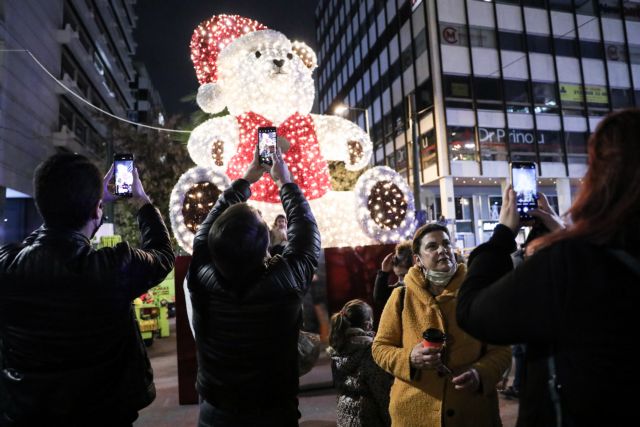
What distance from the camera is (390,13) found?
27.8 meters

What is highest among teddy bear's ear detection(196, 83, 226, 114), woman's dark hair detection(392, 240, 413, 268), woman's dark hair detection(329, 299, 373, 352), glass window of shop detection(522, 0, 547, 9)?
glass window of shop detection(522, 0, 547, 9)

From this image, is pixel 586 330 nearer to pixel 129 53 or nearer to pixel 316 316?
pixel 316 316

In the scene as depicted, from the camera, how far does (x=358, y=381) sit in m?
2.72

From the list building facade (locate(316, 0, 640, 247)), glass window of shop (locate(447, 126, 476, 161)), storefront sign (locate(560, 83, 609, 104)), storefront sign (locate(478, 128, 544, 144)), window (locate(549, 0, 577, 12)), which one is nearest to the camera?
glass window of shop (locate(447, 126, 476, 161))

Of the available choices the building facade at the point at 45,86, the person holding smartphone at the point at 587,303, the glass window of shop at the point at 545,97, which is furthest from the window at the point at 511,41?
the person holding smartphone at the point at 587,303

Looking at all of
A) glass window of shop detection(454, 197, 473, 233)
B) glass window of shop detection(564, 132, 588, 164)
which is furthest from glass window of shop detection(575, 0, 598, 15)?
glass window of shop detection(454, 197, 473, 233)

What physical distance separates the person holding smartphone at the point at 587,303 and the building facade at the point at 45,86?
10378mm

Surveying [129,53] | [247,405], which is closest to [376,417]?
[247,405]

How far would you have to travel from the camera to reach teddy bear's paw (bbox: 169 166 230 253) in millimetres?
→ 4512

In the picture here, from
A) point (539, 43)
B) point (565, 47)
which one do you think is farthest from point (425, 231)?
point (565, 47)

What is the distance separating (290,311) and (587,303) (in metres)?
1.04

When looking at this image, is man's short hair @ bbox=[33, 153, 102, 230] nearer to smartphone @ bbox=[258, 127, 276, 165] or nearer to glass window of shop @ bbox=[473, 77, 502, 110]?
smartphone @ bbox=[258, 127, 276, 165]

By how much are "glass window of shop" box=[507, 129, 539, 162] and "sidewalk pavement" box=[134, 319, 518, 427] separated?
19.9 meters

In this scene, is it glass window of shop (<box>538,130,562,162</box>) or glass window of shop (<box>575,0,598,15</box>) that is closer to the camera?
glass window of shop (<box>538,130,562,162</box>)
